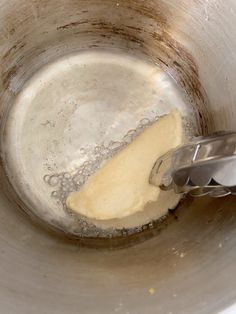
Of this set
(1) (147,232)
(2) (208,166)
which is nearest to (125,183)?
(1) (147,232)

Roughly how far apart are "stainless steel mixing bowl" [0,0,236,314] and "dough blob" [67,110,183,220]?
0.17 feet

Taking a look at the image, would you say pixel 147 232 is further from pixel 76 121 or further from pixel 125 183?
pixel 76 121

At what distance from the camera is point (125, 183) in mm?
724

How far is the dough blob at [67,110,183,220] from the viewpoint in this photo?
2.35 feet

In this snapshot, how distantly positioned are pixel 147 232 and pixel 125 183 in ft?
0.26

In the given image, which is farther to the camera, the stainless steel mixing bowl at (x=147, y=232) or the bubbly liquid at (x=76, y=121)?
the bubbly liquid at (x=76, y=121)

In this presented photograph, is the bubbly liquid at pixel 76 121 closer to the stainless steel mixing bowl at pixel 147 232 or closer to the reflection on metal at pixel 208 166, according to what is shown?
the stainless steel mixing bowl at pixel 147 232

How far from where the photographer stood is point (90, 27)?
80 centimetres

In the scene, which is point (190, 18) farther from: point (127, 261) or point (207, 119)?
point (127, 261)

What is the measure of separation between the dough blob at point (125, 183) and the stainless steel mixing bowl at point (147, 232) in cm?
5

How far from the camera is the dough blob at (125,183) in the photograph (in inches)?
28.2

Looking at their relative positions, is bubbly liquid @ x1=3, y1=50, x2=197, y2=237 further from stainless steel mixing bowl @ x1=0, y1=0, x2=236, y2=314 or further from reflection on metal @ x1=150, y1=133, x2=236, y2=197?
reflection on metal @ x1=150, y1=133, x2=236, y2=197

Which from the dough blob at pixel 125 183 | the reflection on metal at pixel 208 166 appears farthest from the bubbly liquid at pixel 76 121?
the reflection on metal at pixel 208 166

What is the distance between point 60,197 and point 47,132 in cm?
11
